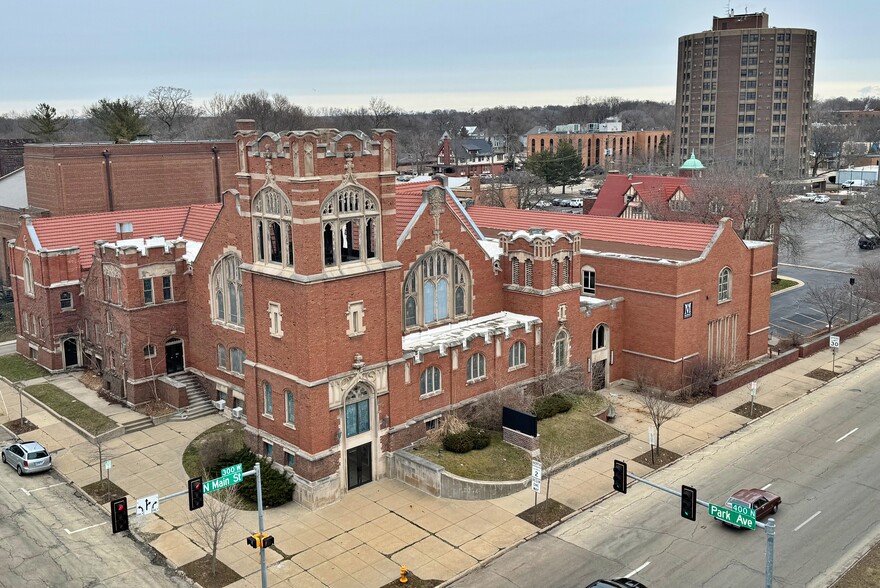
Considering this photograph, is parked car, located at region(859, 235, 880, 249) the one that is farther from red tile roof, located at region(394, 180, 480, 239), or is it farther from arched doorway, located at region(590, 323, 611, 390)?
red tile roof, located at region(394, 180, 480, 239)

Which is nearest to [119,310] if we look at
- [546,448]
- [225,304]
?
[225,304]

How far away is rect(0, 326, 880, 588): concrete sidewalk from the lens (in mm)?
29922

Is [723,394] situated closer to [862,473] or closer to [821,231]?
[862,473]

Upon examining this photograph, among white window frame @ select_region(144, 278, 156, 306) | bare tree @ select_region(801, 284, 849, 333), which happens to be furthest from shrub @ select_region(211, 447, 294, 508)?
bare tree @ select_region(801, 284, 849, 333)

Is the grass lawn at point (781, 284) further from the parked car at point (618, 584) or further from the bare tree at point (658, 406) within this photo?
the parked car at point (618, 584)

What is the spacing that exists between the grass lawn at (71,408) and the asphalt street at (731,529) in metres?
22.9

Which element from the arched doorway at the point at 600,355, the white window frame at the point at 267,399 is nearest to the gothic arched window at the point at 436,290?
the white window frame at the point at 267,399

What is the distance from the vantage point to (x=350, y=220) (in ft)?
113

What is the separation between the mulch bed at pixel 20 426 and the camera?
4241cm

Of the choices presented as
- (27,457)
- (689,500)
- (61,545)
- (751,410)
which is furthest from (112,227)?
(689,500)

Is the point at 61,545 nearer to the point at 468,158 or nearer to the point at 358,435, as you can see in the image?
the point at 358,435

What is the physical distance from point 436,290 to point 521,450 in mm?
9563

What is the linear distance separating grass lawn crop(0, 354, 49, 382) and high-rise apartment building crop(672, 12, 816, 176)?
13858 centimetres

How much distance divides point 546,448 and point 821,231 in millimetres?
93826
